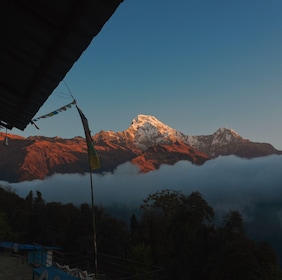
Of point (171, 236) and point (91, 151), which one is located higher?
point (91, 151)

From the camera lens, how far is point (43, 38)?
3057 millimetres

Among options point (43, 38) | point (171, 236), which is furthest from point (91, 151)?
point (171, 236)

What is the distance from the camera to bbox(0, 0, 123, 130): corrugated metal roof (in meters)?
2.59

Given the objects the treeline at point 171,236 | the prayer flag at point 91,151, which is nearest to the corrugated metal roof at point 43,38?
the prayer flag at point 91,151

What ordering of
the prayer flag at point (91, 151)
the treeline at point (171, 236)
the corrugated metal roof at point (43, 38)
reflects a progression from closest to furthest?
the corrugated metal roof at point (43, 38) → the prayer flag at point (91, 151) → the treeline at point (171, 236)

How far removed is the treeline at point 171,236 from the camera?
3336cm

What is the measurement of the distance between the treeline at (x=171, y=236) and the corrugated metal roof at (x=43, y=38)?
32961 millimetres

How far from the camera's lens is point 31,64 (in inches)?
142

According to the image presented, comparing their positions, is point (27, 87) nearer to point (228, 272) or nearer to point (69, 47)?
point (69, 47)

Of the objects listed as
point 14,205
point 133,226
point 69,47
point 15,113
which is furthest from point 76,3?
point 14,205

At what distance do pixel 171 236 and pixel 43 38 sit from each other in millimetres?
41400

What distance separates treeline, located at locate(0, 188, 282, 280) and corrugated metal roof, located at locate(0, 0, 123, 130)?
3296cm

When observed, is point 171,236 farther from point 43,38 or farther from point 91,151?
point 43,38

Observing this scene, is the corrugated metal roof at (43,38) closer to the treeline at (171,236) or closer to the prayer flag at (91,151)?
the prayer flag at (91,151)
